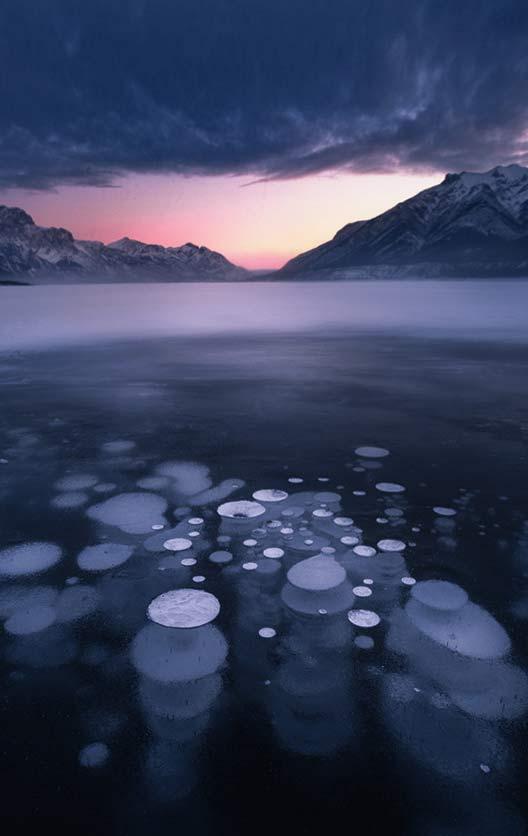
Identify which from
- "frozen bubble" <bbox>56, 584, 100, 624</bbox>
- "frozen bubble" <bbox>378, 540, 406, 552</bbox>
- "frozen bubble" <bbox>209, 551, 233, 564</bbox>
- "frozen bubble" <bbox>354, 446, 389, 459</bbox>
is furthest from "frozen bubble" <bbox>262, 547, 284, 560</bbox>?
"frozen bubble" <bbox>354, 446, 389, 459</bbox>

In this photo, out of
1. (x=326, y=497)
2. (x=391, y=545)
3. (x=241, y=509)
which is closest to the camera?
(x=391, y=545)

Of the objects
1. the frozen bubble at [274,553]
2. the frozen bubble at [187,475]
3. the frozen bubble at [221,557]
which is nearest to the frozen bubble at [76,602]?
the frozen bubble at [221,557]

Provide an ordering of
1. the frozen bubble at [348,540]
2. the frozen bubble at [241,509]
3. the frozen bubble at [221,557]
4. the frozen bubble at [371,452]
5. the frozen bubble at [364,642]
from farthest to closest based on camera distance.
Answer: the frozen bubble at [371,452], the frozen bubble at [241,509], the frozen bubble at [348,540], the frozen bubble at [221,557], the frozen bubble at [364,642]

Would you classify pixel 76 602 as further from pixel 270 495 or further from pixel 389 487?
pixel 389 487

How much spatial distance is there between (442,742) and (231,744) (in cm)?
133

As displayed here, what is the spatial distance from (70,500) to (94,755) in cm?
433

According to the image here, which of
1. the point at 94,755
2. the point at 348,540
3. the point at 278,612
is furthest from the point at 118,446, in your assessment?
the point at 94,755

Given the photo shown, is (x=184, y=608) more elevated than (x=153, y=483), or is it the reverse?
(x=184, y=608)

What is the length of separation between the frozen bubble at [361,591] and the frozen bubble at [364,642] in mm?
595

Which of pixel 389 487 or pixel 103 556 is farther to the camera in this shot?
pixel 389 487

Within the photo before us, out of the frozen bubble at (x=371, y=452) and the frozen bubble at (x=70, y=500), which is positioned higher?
the frozen bubble at (x=371, y=452)

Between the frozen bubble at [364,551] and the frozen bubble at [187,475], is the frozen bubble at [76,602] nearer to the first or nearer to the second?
the frozen bubble at [187,475]

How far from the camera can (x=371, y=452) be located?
9.19 m

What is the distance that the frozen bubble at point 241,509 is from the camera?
266 inches
